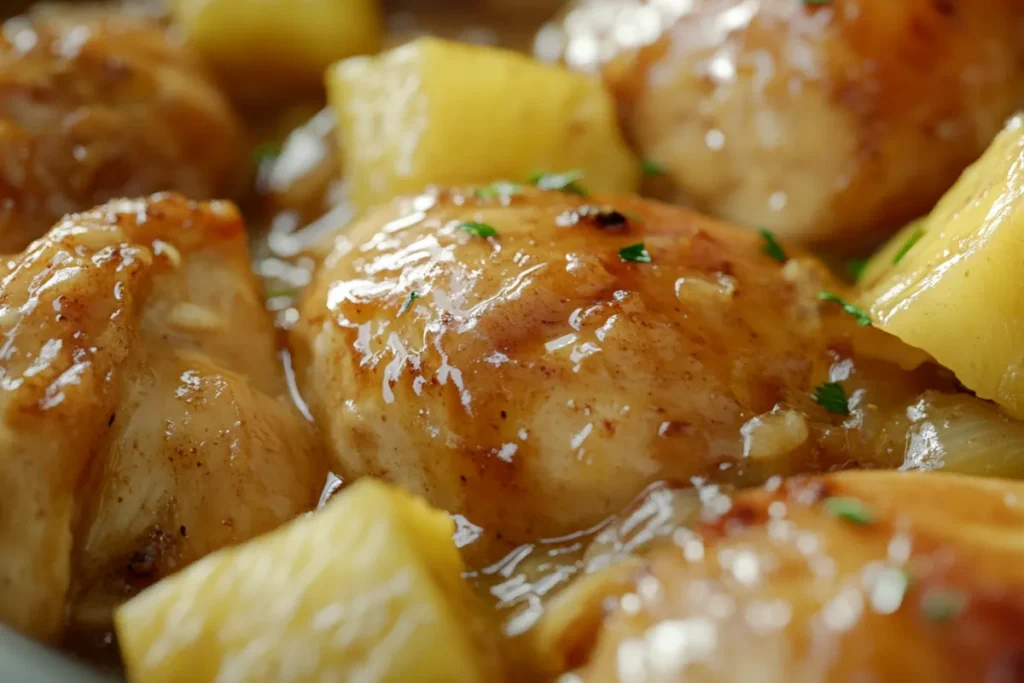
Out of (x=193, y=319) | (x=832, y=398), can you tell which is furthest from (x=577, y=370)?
(x=193, y=319)

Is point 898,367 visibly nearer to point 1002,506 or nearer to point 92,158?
point 1002,506

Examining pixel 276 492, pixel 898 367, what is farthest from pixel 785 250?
pixel 276 492

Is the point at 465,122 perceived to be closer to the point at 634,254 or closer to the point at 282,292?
the point at 282,292

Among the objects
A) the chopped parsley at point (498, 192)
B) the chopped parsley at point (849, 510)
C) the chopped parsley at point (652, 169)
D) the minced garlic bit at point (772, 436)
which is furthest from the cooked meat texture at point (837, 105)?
the chopped parsley at point (849, 510)

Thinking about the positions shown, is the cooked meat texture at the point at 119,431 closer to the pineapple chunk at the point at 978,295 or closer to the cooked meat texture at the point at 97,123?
the cooked meat texture at the point at 97,123

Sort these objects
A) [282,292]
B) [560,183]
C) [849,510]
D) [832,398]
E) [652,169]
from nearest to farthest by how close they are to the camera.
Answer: [849,510] → [832,398] → [560,183] → [282,292] → [652,169]

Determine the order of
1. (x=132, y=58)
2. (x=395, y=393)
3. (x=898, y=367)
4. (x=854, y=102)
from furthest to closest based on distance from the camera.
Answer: (x=132, y=58), (x=854, y=102), (x=898, y=367), (x=395, y=393)
